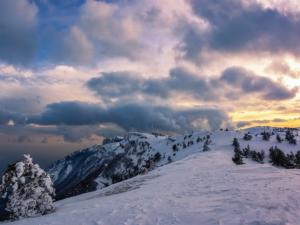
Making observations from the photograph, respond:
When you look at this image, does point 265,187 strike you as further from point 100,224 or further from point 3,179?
point 3,179

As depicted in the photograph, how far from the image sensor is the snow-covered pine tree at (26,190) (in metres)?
38.7

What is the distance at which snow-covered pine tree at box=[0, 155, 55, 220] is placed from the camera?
38.7m

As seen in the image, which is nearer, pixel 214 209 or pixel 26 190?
pixel 214 209

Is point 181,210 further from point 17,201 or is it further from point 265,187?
point 17,201

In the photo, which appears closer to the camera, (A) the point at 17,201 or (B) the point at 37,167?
(A) the point at 17,201

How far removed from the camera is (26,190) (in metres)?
40.3

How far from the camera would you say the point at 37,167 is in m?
42.1

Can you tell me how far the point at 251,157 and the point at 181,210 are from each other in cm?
12052

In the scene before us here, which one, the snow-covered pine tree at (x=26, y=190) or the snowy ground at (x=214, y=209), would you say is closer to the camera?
the snowy ground at (x=214, y=209)

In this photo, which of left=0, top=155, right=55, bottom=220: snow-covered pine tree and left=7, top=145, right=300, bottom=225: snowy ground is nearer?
left=7, top=145, right=300, bottom=225: snowy ground

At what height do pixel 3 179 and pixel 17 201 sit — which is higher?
pixel 3 179

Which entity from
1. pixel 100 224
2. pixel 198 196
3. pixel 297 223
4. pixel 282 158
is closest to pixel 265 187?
pixel 198 196

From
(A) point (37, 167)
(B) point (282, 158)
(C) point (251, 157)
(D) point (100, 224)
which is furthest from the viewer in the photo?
(C) point (251, 157)

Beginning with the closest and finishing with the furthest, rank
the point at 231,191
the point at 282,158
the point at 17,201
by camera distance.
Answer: the point at 231,191 < the point at 17,201 < the point at 282,158
